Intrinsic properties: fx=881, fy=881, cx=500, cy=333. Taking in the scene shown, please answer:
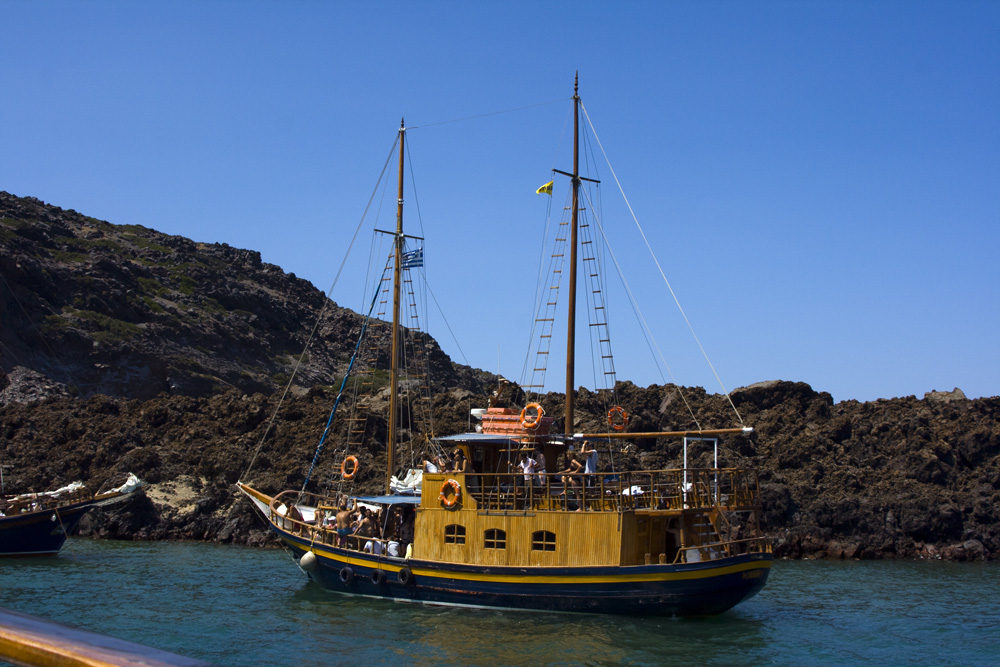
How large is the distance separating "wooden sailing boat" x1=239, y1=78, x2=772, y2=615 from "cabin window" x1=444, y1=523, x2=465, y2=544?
0.03m

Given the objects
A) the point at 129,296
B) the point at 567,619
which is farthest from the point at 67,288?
the point at 567,619

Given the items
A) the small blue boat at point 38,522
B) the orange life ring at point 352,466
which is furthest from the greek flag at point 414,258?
the small blue boat at point 38,522

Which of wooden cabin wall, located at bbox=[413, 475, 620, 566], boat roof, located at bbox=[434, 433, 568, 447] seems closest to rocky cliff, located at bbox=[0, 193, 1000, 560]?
boat roof, located at bbox=[434, 433, 568, 447]

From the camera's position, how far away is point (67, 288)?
3701 inches

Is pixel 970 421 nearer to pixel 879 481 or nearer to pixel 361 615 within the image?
pixel 879 481

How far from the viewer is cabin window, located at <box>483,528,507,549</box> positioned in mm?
22672

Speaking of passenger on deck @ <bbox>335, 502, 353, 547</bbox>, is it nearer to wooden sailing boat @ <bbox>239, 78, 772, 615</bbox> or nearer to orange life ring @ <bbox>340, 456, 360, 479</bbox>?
wooden sailing boat @ <bbox>239, 78, 772, 615</bbox>

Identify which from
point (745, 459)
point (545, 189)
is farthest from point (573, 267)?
point (745, 459)

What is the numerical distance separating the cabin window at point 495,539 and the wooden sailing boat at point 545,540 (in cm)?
3

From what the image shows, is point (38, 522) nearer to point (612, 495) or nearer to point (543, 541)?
point (543, 541)

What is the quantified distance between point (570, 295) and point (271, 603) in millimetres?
12734

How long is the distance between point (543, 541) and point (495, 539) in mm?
1357

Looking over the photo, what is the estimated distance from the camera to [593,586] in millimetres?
21141

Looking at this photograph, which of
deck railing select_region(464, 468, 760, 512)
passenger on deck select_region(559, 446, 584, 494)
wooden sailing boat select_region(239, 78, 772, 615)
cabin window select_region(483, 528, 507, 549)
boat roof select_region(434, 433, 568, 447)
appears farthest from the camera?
boat roof select_region(434, 433, 568, 447)
